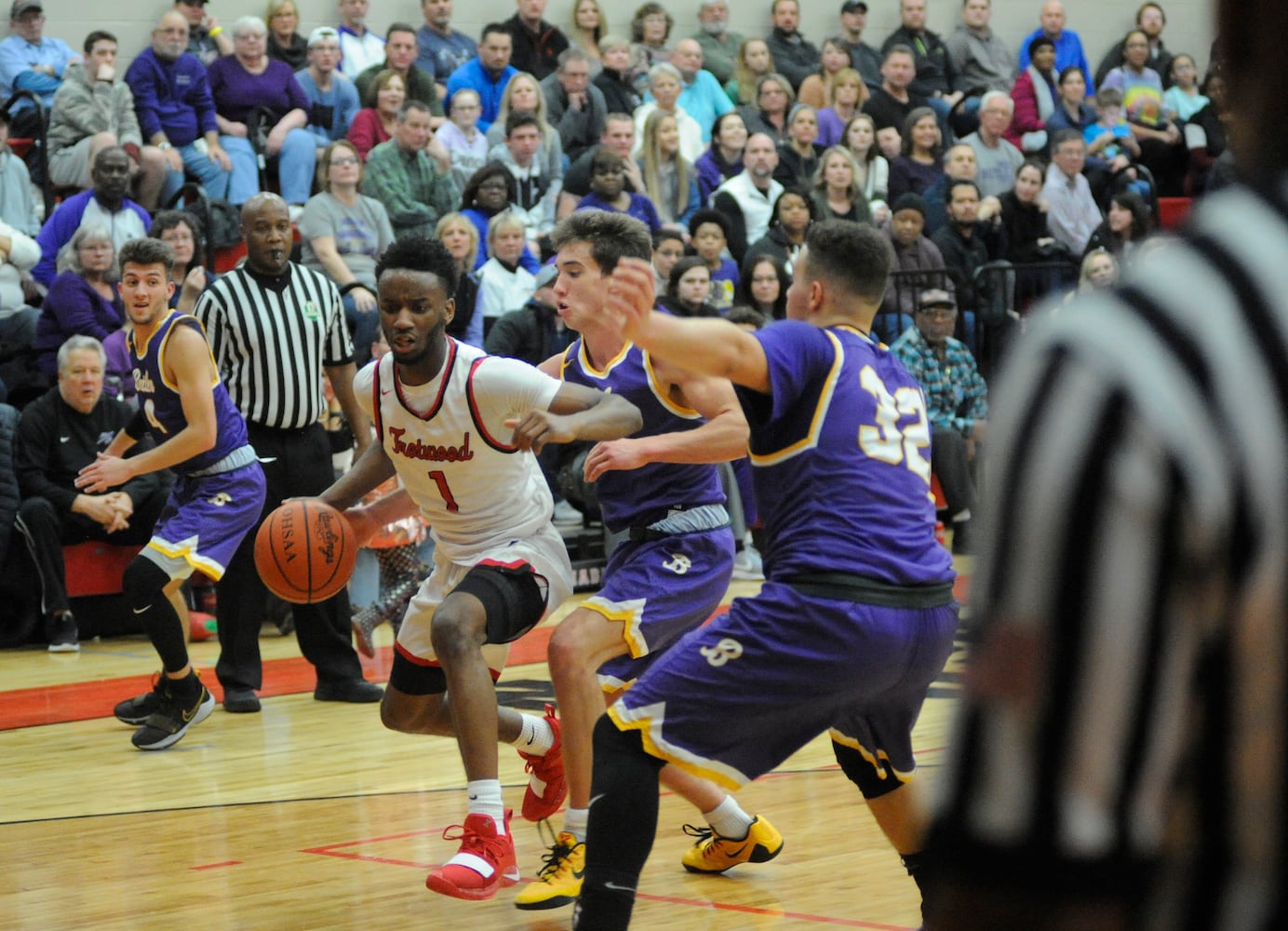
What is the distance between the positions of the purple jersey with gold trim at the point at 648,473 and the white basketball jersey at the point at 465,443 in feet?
0.88

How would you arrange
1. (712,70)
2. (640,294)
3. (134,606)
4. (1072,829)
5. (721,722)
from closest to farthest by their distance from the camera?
(1072,829) → (640,294) → (721,722) → (134,606) → (712,70)

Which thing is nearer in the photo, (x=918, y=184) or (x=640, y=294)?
(x=640, y=294)

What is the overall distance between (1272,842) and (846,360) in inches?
112

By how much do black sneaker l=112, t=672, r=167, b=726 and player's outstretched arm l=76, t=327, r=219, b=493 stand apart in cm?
93

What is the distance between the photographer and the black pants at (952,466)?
41.0 ft

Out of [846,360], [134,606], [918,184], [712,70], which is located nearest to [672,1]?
[712,70]

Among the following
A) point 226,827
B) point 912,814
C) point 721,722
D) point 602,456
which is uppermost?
point 602,456

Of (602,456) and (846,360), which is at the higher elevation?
(846,360)

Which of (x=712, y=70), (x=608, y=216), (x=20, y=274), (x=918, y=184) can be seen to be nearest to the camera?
(x=608, y=216)

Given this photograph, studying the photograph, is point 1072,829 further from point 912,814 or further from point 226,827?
point 226,827

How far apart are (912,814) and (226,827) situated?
2.67 metres

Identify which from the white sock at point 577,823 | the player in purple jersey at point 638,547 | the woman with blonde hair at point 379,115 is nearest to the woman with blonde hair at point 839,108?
the woman with blonde hair at point 379,115

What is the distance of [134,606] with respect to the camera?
7.32 meters

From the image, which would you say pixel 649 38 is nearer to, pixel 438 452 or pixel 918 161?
pixel 918 161
